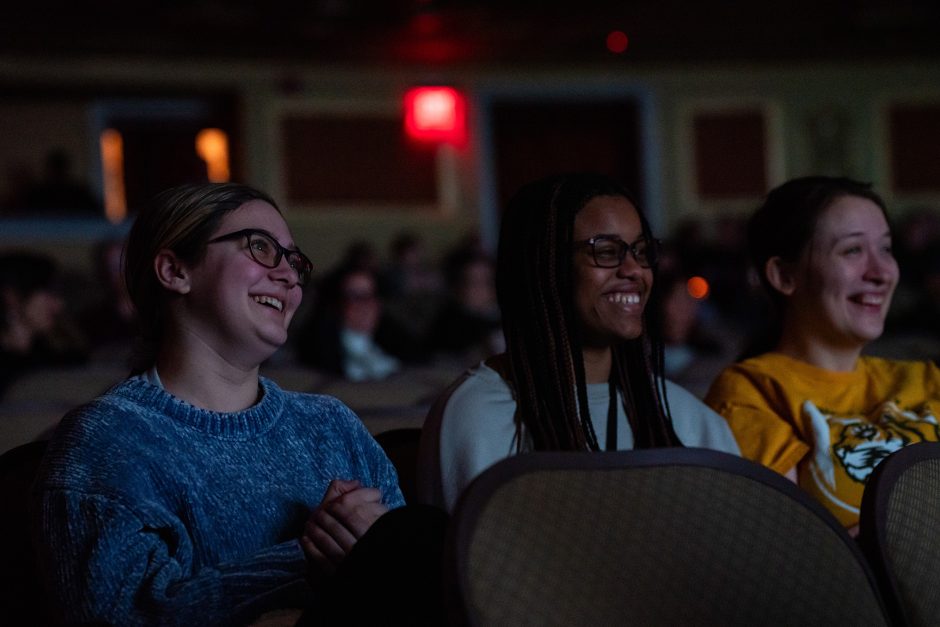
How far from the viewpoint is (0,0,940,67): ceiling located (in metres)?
6.57

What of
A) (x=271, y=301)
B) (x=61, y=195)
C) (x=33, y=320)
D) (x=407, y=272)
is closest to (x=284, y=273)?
(x=271, y=301)

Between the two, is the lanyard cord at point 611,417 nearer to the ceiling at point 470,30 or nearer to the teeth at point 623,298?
the teeth at point 623,298

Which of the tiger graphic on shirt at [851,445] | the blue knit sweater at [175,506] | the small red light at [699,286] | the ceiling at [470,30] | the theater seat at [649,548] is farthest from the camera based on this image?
the ceiling at [470,30]

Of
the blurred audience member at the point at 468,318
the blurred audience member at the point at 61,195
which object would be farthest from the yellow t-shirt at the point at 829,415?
the blurred audience member at the point at 61,195

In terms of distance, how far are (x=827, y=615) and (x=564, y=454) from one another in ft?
0.91

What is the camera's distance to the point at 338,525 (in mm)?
1257

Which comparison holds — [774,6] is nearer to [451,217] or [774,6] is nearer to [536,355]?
[451,217]

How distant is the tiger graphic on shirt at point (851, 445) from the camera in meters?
1.71

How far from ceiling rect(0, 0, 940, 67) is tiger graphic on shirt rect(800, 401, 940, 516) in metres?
5.14

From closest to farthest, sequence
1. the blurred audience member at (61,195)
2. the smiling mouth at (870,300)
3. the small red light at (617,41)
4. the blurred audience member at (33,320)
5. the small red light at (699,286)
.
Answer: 1. the smiling mouth at (870,300)
2. the blurred audience member at (33,320)
3. the small red light at (699,286)
4. the blurred audience member at (61,195)
5. the small red light at (617,41)

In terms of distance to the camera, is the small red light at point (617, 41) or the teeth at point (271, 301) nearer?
the teeth at point (271, 301)

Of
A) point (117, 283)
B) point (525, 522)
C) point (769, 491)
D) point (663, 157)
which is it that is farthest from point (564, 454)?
point (663, 157)

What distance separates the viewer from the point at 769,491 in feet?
3.45

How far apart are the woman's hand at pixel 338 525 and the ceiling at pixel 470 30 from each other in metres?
5.56
